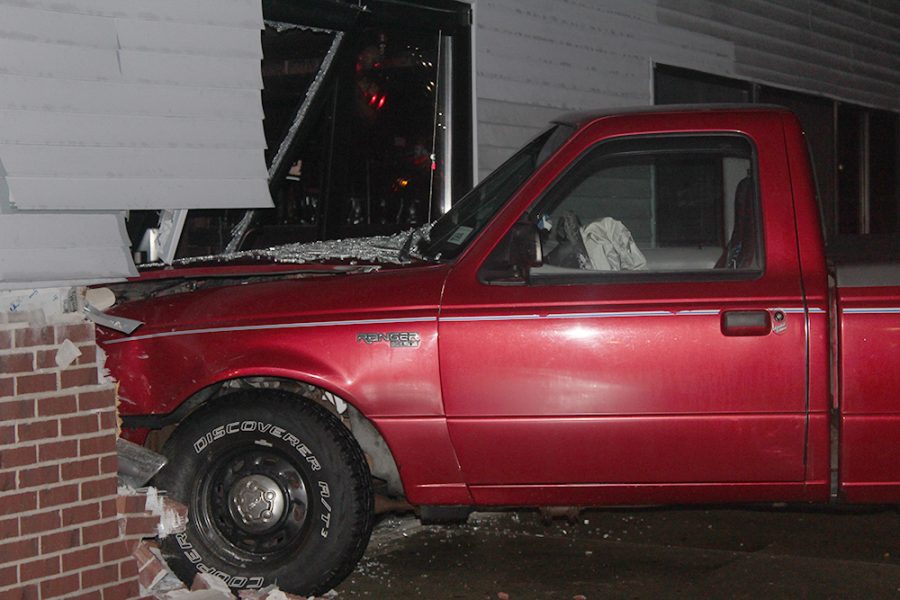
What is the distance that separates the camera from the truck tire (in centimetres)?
488

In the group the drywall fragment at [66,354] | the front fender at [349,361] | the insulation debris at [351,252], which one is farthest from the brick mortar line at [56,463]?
the insulation debris at [351,252]

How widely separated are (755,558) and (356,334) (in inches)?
91.7

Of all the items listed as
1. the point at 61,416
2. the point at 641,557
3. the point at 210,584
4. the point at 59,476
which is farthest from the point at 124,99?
the point at 641,557

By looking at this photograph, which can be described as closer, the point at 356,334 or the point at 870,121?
the point at 356,334

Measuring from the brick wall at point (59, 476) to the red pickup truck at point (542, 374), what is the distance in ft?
0.73

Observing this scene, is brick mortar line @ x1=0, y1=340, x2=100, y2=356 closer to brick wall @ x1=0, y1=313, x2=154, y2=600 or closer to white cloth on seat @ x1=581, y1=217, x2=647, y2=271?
brick wall @ x1=0, y1=313, x2=154, y2=600

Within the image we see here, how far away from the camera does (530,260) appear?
4.79 meters

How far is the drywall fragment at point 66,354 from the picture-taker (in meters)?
4.77

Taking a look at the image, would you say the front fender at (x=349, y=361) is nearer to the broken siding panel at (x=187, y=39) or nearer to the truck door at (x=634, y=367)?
the truck door at (x=634, y=367)

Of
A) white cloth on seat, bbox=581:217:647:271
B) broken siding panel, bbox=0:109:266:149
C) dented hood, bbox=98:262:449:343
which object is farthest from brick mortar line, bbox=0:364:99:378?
white cloth on seat, bbox=581:217:647:271

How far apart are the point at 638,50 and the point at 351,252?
17.0ft

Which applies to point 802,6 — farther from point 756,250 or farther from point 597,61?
point 756,250

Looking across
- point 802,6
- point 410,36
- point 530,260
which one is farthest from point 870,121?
point 530,260

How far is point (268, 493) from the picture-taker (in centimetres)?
497
